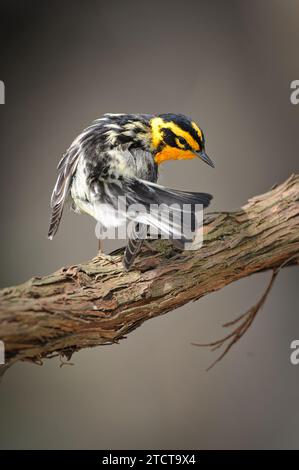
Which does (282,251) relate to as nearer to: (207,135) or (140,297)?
(140,297)

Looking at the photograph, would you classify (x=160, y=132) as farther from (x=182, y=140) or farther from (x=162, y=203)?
(x=162, y=203)

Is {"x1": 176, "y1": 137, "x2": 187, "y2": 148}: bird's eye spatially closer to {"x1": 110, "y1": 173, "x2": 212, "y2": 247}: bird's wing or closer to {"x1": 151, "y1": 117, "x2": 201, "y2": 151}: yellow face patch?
{"x1": 151, "y1": 117, "x2": 201, "y2": 151}: yellow face patch

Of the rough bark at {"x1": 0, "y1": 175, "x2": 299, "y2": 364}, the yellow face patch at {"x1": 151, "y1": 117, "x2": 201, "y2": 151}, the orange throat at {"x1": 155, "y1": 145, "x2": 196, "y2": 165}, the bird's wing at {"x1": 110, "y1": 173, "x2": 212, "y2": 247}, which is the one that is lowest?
the rough bark at {"x1": 0, "y1": 175, "x2": 299, "y2": 364}

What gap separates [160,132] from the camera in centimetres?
127

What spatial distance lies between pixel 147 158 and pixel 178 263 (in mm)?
240

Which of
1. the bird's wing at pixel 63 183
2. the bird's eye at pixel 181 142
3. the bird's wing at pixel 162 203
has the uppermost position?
the bird's eye at pixel 181 142

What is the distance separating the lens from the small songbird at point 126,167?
1.08 metres

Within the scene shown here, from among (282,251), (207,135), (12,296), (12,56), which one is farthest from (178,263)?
(12,56)

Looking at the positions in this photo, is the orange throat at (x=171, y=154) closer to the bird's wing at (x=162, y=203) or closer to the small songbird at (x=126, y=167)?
the small songbird at (x=126, y=167)

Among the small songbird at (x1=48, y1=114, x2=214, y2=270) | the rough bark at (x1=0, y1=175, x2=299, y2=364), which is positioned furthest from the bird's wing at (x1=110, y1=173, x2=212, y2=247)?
the rough bark at (x1=0, y1=175, x2=299, y2=364)

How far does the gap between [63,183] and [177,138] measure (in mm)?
256

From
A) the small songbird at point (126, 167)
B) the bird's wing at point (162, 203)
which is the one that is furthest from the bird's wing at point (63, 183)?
the bird's wing at point (162, 203)

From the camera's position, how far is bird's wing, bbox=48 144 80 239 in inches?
48.4

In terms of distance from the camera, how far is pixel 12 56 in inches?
76.4
